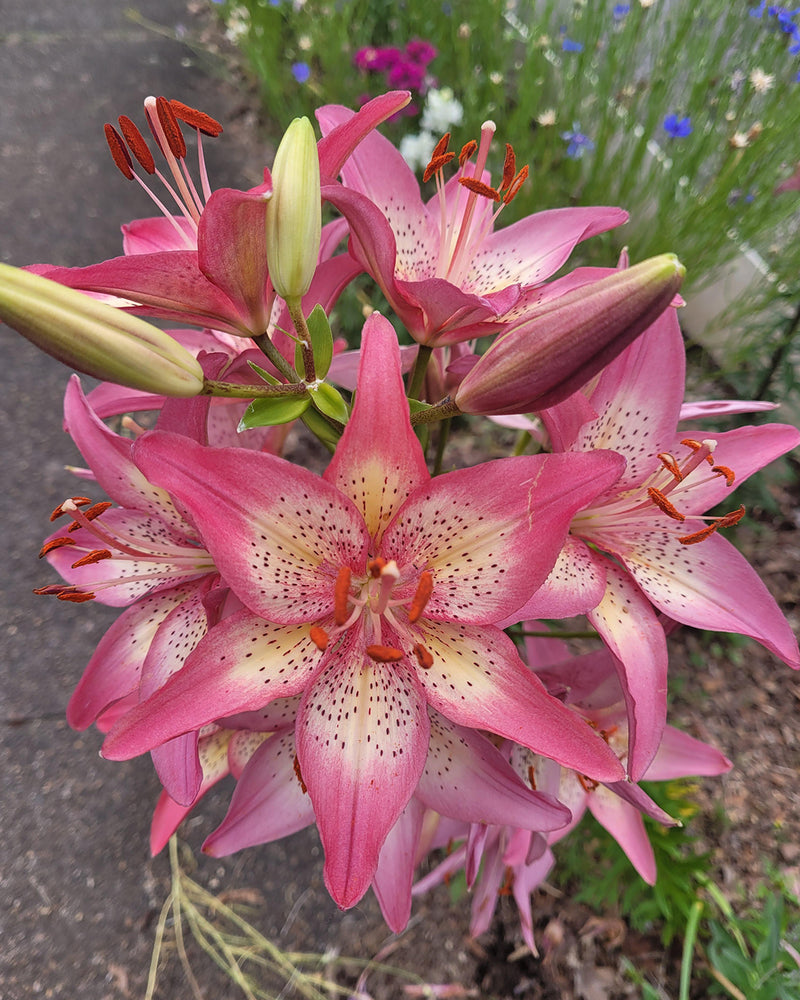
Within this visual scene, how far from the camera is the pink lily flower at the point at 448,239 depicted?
1.76 feet

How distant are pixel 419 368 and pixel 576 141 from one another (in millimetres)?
1249

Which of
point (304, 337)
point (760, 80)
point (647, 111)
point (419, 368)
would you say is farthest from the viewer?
point (647, 111)

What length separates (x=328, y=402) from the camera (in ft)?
1.77

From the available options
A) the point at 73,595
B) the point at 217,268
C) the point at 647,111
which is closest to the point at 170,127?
the point at 217,268

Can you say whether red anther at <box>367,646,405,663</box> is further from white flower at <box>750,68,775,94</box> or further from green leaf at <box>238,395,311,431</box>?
white flower at <box>750,68,775,94</box>

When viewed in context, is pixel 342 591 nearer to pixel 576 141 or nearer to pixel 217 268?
pixel 217 268

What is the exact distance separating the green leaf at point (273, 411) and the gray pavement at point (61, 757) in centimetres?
109

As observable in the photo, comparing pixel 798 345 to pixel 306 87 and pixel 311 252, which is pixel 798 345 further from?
pixel 306 87

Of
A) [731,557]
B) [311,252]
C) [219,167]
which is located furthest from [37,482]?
[731,557]

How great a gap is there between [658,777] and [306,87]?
211 cm

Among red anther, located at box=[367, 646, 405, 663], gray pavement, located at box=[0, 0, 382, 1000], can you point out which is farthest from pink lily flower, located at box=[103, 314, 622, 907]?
gray pavement, located at box=[0, 0, 382, 1000]

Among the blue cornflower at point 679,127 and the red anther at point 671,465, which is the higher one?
the blue cornflower at point 679,127

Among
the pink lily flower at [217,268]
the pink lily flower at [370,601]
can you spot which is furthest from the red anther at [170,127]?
the pink lily flower at [370,601]

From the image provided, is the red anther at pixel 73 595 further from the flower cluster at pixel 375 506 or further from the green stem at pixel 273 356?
the green stem at pixel 273 356
